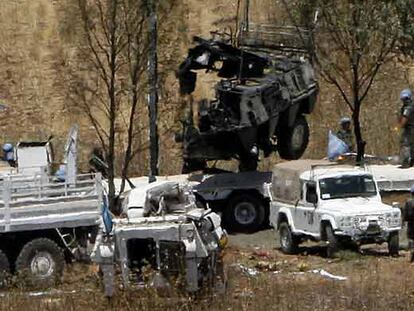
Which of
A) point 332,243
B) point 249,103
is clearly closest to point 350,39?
point 249,103

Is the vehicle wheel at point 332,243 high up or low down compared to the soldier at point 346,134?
down

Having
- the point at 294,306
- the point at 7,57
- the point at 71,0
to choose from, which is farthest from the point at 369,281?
the point at 7,57

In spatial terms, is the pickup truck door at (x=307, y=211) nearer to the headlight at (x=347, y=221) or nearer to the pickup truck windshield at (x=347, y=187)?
the pickup truck windshield at (x=347, y=187)

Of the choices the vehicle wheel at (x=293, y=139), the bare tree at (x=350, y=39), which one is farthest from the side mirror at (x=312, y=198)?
the bare tree at (x=350, y=39)

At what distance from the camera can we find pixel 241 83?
2650 cm

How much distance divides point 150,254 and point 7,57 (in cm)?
2481

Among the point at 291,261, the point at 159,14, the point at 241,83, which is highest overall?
the point at 159,14

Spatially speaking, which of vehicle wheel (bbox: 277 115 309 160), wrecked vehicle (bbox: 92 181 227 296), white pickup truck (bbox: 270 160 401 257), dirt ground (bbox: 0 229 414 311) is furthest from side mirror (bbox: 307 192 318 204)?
vehicle wheel (bbox: 277 115 309 160)

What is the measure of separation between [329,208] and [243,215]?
4.86 m

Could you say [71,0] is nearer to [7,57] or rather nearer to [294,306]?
[7,57]

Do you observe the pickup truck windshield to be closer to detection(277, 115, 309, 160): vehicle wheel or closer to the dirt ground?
the dirt ground

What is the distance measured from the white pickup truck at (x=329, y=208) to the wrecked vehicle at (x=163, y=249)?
13.1ft

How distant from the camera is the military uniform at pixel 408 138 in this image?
27.5 metres

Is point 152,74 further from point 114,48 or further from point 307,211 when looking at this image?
point 307,211
